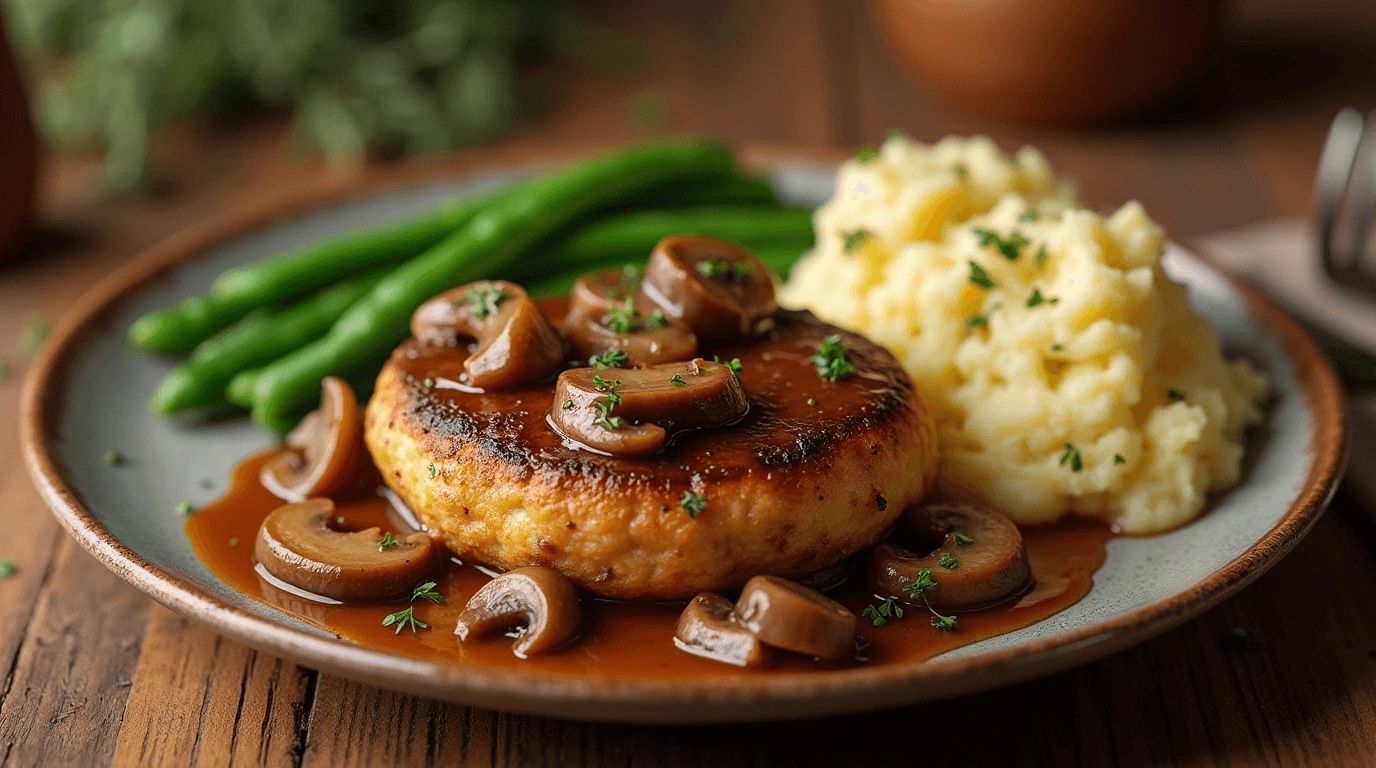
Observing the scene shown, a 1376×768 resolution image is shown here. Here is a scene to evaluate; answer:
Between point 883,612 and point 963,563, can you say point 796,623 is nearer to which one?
point 883,612

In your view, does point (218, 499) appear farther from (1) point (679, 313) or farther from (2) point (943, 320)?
(2) point (943, 320)

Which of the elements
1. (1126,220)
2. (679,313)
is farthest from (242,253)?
(1126,220)

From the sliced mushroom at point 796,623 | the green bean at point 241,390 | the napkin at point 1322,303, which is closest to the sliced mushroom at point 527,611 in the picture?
the sliced mushroom at point 796,623

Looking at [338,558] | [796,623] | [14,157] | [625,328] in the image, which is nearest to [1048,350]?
[625,328]

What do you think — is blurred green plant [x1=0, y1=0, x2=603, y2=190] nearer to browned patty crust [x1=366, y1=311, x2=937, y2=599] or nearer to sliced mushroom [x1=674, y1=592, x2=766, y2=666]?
browned patty crust [x1=366, y1=311, x2=937, y2=599]

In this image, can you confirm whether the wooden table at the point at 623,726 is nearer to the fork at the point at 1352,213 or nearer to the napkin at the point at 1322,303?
the napkin at the point at 1322,303

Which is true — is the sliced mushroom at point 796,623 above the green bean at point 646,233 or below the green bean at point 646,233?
above
